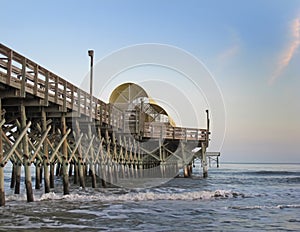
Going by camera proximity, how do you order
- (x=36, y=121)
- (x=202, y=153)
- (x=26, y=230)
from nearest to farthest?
(x=26, y=230), (x=36, y=121), (x=202, y=153)

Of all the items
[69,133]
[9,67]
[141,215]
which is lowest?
[141,215]

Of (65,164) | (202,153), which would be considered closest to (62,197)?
(65,164)

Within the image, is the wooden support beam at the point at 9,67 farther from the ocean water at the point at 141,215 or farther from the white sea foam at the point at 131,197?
the white sea foam at the point at 131,197

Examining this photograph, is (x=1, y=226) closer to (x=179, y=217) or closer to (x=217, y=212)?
(x=179, y=217)

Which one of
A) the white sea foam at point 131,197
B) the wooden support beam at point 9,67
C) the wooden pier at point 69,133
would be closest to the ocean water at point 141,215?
the white sea foam at point 131,197

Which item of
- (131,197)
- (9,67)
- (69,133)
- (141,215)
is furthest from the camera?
(69,133)

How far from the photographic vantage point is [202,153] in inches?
1502

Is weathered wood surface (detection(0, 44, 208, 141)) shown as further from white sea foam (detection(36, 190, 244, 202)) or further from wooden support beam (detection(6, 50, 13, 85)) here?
white sea foam (detection(36, 190, 244, 202))

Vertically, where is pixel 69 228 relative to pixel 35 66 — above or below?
below

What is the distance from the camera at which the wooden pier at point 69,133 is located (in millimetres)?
13539

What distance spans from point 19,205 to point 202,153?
85.1ft

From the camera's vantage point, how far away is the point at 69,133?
2038cm

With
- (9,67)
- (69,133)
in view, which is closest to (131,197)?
(69,133)

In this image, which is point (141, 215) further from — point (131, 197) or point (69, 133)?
point (69, 133)
